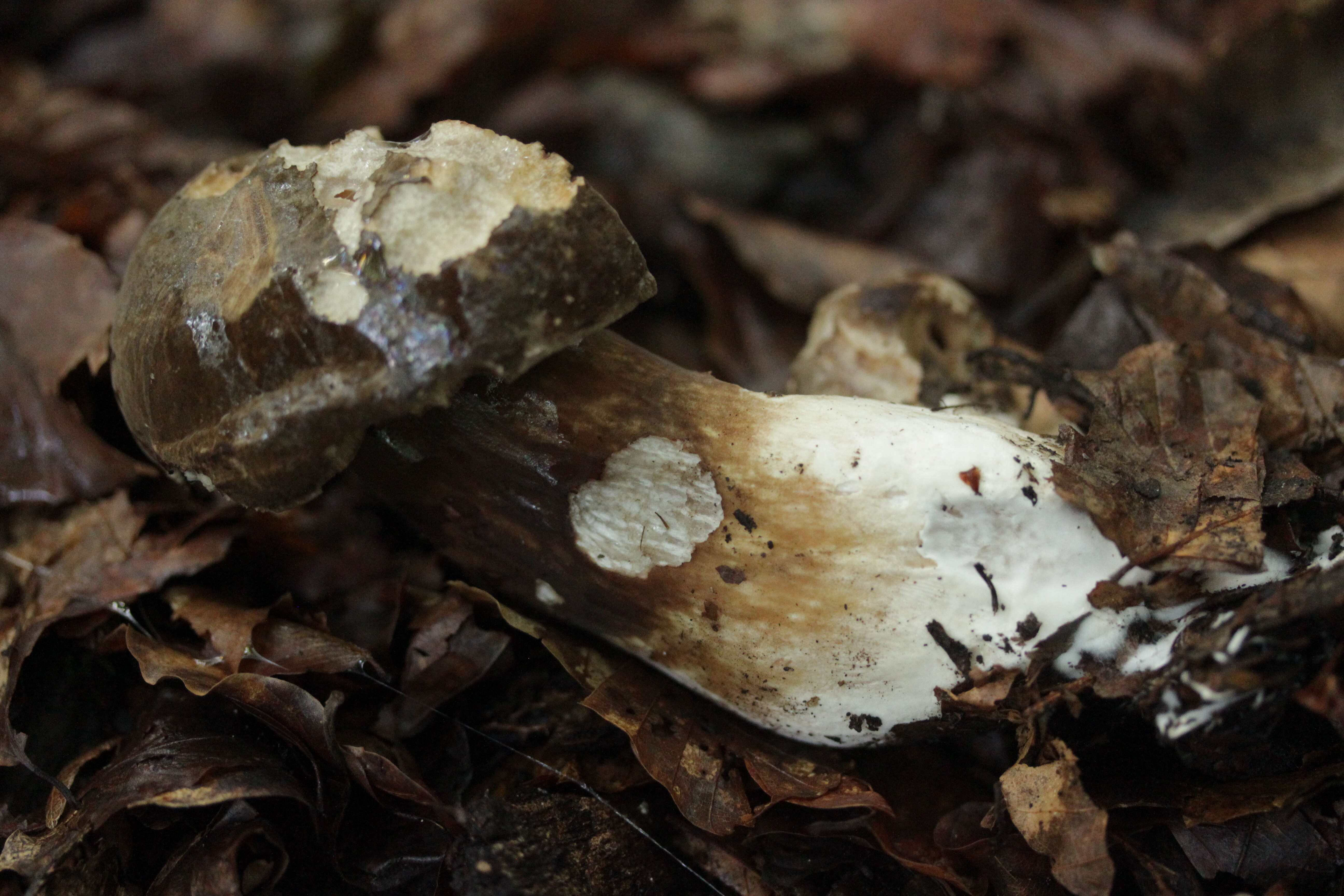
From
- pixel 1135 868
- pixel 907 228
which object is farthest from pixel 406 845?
pixel 907 228

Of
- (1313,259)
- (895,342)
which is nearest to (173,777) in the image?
(895,342)

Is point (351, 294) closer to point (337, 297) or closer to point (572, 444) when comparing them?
point (337, 297)

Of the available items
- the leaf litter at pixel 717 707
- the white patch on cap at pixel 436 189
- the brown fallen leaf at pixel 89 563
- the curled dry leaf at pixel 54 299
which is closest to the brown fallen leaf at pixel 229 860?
the leaf litter at pixel 717 707

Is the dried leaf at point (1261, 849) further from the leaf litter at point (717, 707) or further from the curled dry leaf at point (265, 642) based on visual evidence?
the curled dry leaf at point (265, 642)

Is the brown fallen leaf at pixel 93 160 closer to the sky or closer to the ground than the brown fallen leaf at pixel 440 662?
closer to the sky

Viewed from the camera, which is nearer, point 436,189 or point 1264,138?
point 436,189

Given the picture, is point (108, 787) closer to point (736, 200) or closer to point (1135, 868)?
point (1135, 868)

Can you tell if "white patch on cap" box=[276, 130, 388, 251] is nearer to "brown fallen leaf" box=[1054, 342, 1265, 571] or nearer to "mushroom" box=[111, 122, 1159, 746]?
"mushroom" box=[111, 122, 1159, 746]
